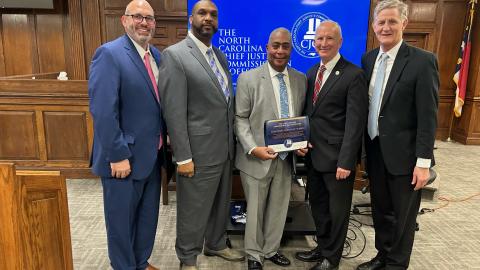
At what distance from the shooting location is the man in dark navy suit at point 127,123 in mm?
1663

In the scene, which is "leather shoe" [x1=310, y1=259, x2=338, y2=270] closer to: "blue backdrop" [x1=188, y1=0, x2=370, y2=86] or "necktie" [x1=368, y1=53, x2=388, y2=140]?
"necktie" [x1=368, y1=53, x2=388, y2=140]

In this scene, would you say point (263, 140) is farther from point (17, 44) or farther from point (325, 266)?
point (17, 44)

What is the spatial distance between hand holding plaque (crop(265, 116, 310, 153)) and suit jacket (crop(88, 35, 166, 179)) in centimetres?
61

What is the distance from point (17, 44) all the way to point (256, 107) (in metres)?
6.03

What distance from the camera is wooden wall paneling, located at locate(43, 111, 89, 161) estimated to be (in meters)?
3.61

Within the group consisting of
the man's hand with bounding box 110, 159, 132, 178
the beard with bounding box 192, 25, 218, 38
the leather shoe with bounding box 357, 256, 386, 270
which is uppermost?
the beard with bounding box 192, 25, 218, 38

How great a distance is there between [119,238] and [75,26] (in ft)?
14.5

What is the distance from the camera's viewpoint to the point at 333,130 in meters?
1.95

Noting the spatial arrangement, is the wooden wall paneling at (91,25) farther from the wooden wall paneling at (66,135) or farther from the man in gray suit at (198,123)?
the man in gray suit at (198,123)

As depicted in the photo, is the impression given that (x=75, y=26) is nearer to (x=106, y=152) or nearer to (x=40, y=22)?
(x=40, y=22)

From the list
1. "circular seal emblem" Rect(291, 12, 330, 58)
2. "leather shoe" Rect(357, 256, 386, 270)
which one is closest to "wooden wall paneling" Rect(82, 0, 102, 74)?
"circular seal emblem" Rect(291, 12, 330, 58)

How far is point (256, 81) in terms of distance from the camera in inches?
77.7

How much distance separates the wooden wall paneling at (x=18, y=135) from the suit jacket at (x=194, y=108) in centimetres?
253

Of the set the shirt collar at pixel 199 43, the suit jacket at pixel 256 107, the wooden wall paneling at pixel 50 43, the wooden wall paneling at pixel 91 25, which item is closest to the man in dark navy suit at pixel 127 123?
the shirt collar at pixel 199 43
